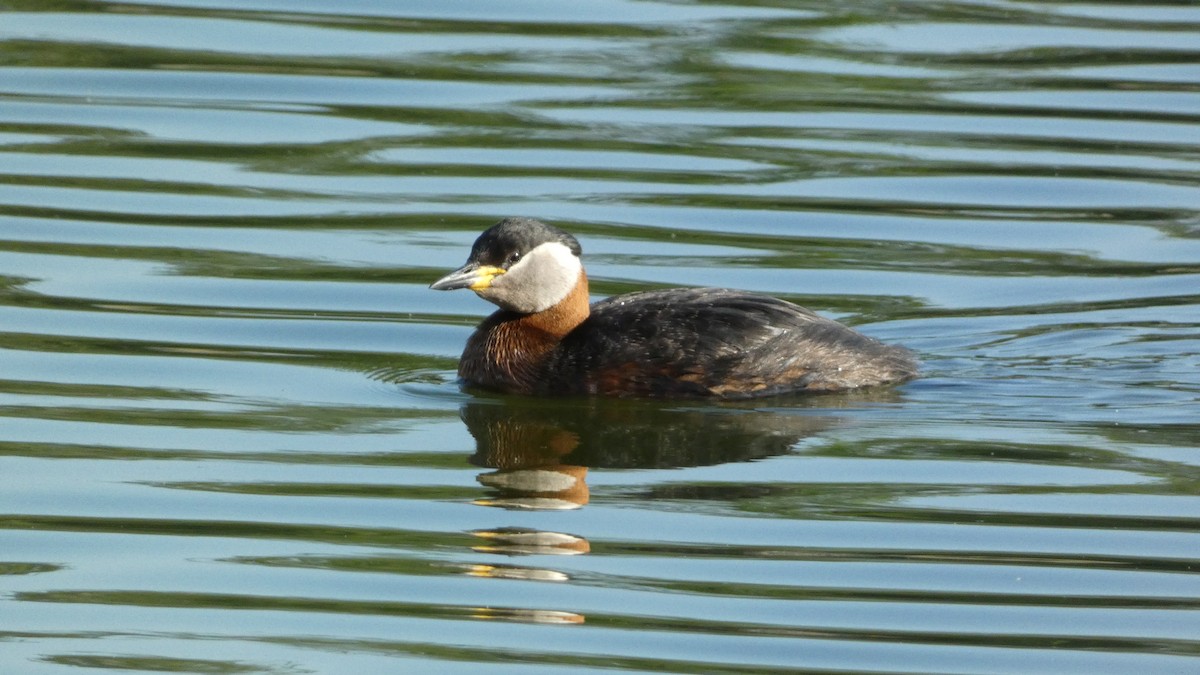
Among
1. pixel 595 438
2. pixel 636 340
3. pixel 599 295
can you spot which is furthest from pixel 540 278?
pixel 599 295

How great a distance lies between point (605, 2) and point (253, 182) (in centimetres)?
433

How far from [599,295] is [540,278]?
1.52m

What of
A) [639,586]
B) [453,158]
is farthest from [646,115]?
[639,586]

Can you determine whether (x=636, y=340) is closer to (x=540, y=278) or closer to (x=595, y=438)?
(x=540, y=278)

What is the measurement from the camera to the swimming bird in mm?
9531

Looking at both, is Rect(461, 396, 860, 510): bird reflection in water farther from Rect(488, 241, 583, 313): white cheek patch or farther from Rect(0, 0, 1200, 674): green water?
Rect(488, 241, 583, 313): white cheek patch

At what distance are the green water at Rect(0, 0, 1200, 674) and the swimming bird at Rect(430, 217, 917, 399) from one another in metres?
0.13

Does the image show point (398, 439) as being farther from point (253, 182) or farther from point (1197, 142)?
point (1197, 142)

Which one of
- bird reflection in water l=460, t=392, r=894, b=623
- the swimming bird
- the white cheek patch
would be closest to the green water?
bird reflection in water l=460, t=392, r=894, b=623

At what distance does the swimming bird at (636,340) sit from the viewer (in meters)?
9.53

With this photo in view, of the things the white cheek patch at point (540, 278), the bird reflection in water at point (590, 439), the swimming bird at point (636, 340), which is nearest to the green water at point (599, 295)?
the bird reflection in water at point (590, 439)

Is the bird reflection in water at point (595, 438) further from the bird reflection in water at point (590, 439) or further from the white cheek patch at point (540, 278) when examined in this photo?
the white cheek patch at point (540, 278)

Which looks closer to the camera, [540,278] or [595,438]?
[595,438]

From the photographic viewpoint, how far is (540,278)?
9.89 metres
